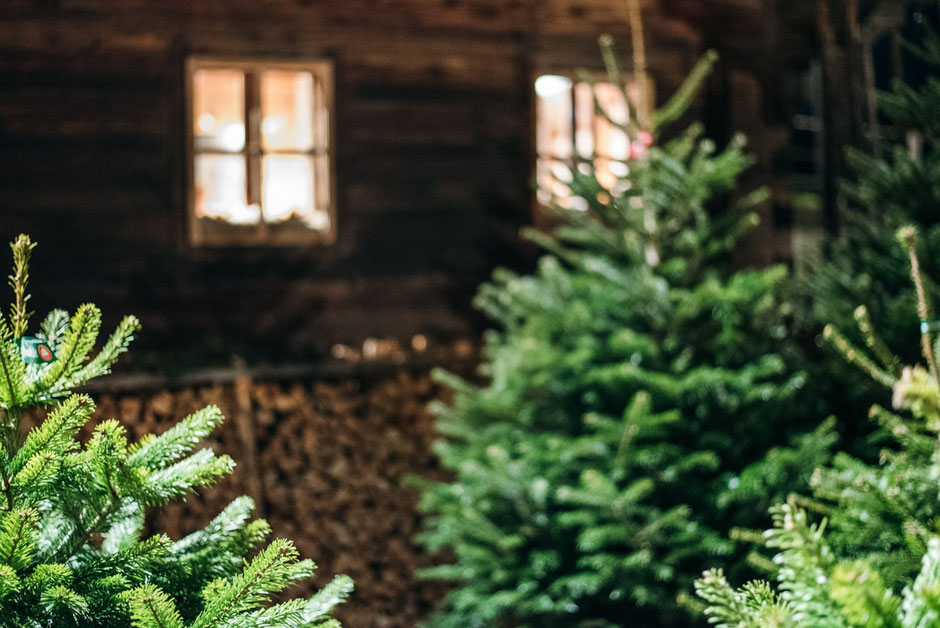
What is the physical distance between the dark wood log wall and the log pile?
0.47 meters

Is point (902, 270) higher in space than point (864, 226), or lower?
lower

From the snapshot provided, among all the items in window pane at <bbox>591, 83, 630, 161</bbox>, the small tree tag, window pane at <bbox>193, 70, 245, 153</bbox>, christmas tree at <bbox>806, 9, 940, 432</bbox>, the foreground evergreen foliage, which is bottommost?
the foreground evergreen foliage

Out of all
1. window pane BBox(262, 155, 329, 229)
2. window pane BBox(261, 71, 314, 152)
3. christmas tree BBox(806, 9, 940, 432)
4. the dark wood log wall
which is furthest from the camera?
window pane BBox(261, 71, 314, 152)

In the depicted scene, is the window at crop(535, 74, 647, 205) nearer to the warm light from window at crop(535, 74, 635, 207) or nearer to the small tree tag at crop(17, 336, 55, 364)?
the warm light from window at crop(535, 74, 635, 207)

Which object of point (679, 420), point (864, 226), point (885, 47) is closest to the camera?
point (679, 420)

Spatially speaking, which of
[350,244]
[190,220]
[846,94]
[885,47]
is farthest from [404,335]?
[885,47]

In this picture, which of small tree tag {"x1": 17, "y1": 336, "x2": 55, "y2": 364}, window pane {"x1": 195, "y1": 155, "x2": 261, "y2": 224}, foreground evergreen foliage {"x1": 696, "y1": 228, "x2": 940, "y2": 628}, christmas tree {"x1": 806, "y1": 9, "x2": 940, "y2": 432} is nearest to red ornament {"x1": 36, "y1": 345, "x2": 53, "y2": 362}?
small tree tag {"x1": 17, "y1": 336, "x2": 55, "y2": 364}

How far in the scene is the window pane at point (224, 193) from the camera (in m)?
6.56

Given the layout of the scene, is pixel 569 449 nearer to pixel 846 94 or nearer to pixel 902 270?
pixel 902 270

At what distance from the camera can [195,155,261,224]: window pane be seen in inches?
258

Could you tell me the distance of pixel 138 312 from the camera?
6078mm

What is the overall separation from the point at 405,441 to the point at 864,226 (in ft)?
10.8

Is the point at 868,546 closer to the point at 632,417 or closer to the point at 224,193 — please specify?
the point at 632,417

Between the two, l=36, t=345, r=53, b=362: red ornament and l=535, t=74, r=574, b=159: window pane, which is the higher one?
l=535, t=74, r=574, b=159: window pane
